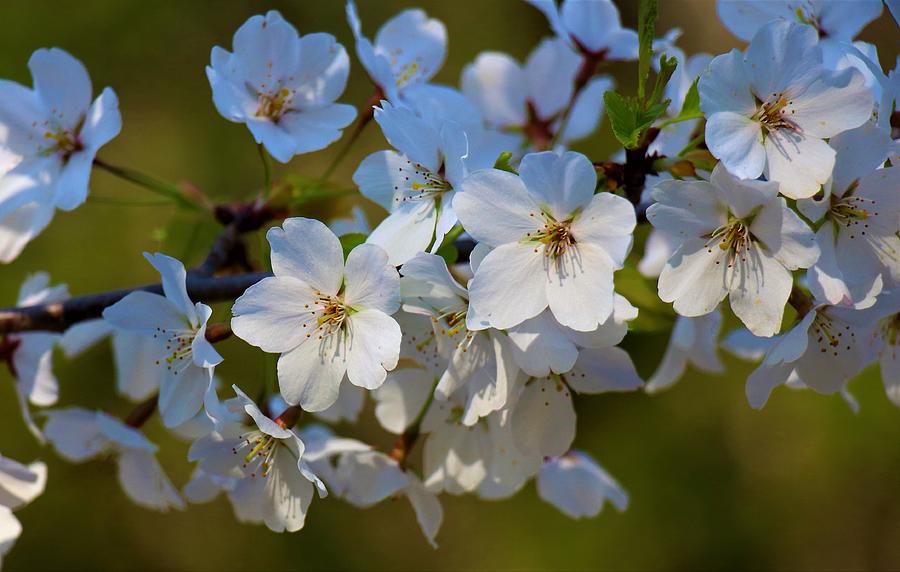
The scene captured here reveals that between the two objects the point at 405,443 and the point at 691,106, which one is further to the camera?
the point at 405,443

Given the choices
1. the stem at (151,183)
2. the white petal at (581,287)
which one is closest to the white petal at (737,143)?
the white petal at (581,287)

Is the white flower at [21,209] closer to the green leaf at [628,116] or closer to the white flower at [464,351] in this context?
the white flower at [464,351]

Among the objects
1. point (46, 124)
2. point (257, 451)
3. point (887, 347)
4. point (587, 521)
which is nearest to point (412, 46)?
point (46, 124)

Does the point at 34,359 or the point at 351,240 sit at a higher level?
the point at 351,240

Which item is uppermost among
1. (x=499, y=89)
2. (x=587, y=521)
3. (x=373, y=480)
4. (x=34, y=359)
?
(x=499, y=89)

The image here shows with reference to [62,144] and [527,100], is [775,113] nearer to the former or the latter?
[527,100]

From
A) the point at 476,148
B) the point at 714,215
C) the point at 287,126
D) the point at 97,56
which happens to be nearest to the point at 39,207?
the point at 287,126

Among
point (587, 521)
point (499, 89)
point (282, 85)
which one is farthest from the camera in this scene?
point (587, 521)
